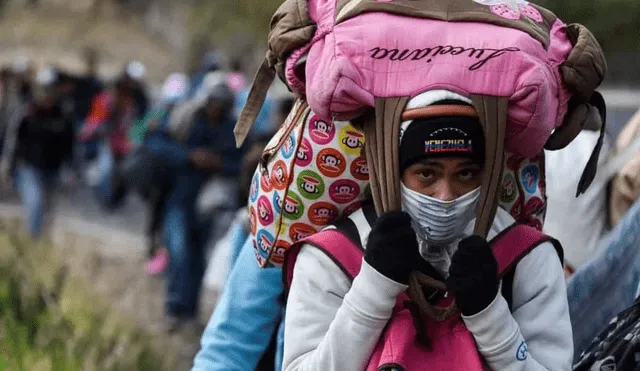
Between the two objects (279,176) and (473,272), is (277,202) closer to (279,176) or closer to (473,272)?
(279,176)

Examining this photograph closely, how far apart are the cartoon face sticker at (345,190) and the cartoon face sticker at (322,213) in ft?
0.10

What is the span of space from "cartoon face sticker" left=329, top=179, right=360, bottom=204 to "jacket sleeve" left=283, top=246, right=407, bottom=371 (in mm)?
222

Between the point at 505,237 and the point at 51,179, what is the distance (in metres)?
10.2

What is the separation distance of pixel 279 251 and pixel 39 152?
946cm

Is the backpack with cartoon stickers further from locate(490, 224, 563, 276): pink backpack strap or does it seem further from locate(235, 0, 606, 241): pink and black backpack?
locate(490, 224, 563, 276): pink backpack strap

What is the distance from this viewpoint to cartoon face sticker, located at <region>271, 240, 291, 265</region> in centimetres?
321

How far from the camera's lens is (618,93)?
1086cm

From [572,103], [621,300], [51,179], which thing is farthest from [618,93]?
[572,103]

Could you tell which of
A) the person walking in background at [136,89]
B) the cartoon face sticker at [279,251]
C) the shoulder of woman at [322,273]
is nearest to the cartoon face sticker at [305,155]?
the cartoon face sticker at [279,251]

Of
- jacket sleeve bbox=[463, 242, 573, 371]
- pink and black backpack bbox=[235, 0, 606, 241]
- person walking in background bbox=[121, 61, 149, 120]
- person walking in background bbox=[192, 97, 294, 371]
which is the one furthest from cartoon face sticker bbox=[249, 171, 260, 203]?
person walking in background bbox=[121, 61, 149, 120]

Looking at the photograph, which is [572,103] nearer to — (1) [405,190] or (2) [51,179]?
(1) [405,190]

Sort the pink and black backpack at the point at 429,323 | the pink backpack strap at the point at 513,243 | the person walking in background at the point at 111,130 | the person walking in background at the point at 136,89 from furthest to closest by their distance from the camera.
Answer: the person walking in background at the point at 136,89
the person walking in background at the point at 111,130
the pink backpack strap at the point at 513,243
the pink and black backpack at the point at 429,323

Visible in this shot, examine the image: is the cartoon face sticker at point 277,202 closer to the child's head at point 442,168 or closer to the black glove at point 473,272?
the child's head at point 442,168

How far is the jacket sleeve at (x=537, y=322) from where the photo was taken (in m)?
2.69
